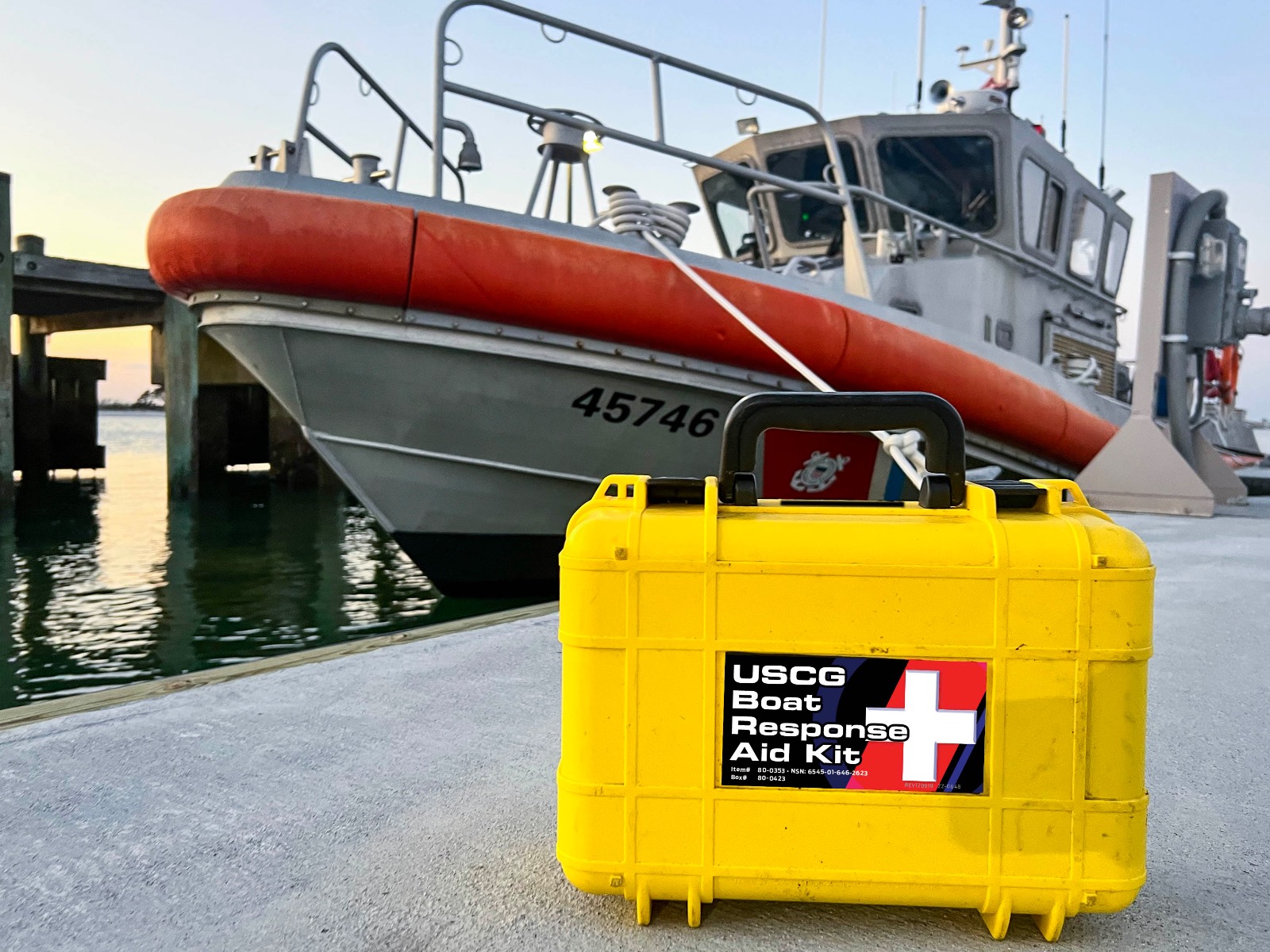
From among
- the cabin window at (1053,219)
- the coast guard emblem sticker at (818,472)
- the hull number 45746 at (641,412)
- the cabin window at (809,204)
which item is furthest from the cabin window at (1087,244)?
the hull number 45746 at (641,412)

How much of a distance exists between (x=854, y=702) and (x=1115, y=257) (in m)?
8.64

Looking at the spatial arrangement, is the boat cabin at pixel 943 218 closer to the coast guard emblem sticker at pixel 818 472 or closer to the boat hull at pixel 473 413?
the coast guard emblem sticker at pixel 818 472

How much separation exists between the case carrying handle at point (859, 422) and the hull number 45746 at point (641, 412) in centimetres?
336

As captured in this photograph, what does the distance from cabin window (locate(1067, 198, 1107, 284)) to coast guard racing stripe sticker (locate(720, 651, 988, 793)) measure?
754cm

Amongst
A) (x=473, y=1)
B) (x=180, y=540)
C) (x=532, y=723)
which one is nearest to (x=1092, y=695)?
(x=532, y=723)

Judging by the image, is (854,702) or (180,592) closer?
(854,702)

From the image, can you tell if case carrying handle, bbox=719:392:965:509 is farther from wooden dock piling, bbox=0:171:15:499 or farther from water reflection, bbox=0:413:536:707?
wooden dock piling, bbox=0:171:15:499

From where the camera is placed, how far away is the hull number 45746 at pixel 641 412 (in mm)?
4500

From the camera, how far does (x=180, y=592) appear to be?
641 centimetres

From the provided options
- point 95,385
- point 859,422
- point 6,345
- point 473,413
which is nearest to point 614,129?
point 473,413

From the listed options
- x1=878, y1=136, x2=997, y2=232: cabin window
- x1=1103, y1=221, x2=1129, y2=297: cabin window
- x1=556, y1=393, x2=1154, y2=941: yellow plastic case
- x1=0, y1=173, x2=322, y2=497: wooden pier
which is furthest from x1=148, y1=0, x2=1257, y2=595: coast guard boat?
x1=0, y1=173, x2=322, y2=497: wooden pier

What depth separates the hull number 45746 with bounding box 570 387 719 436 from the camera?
14.8 feet

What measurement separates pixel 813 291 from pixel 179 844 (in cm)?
420

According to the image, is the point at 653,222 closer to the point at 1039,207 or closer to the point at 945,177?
the point at 945,177
